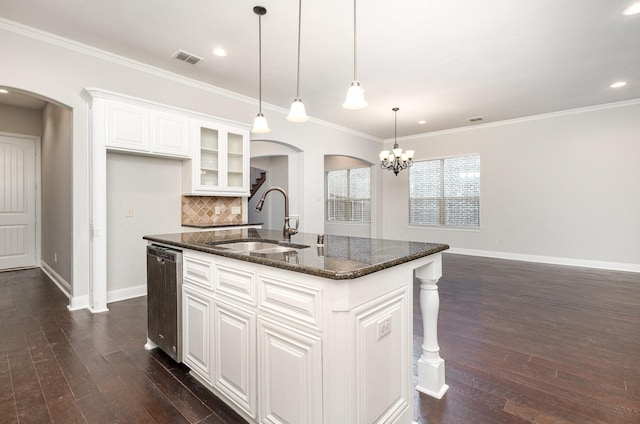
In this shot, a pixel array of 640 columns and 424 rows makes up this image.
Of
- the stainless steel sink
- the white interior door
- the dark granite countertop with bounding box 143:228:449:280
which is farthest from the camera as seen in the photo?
the white interior door

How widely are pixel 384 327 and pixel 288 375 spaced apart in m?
0.49

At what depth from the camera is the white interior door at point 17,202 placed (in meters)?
5.41

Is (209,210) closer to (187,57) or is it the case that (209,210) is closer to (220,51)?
(187,57)

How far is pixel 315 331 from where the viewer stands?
52.7 inches

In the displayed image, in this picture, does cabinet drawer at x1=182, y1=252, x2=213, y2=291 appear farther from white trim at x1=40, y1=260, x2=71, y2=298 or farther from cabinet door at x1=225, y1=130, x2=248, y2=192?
white trim at x1=40, y1=260, x2=71, y2=298

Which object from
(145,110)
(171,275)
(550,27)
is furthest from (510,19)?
(145,110)

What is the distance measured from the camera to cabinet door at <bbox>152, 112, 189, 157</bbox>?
3.85 meters

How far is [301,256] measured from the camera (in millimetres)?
1612

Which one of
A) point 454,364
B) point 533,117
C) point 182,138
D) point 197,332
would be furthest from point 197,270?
point 533,117

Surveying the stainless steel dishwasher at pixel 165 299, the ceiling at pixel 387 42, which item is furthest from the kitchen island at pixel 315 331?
the ceiling at pixel 387 42

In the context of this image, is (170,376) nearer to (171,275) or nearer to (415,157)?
(171,275)

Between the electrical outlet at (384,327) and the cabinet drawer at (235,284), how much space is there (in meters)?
0.64

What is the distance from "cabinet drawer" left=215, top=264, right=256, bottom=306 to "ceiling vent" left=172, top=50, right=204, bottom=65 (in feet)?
9.73

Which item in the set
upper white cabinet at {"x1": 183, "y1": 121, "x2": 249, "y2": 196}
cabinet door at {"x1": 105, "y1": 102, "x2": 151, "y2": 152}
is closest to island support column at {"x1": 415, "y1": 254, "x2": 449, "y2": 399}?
upper white cabinet at {"x1": 183, "y1": 121, "x2": 249, "y2": 196}
